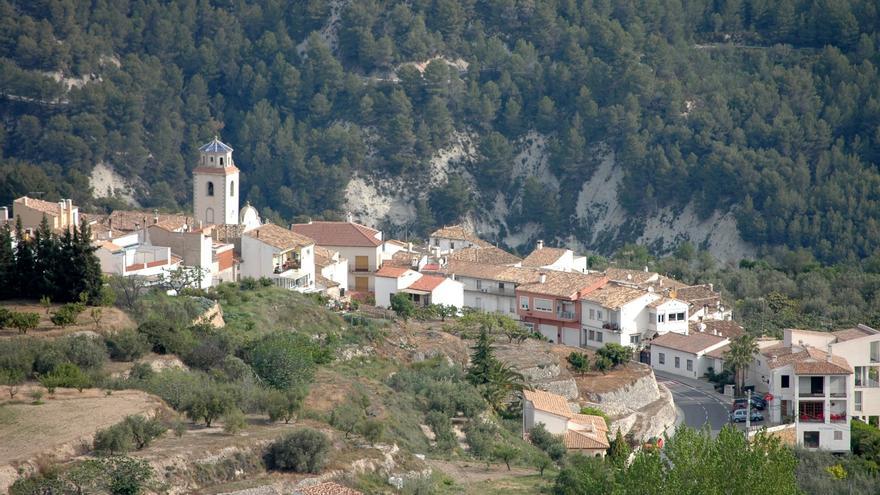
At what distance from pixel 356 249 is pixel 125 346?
1140 inches

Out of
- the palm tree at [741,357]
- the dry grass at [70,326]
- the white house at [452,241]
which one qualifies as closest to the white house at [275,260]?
the palm tree at [741,357]

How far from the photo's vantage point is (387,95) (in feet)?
374

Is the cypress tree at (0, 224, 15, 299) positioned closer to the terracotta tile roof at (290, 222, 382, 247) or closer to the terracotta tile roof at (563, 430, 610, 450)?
the terracotta tile roof at (563, 430, 610, 450)

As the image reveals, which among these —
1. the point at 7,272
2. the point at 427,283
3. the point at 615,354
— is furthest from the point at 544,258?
the point at 7,272

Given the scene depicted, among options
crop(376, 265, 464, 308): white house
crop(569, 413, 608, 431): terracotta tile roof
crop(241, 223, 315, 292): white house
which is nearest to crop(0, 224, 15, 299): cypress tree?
crop(241, 223, 315, 292): white house

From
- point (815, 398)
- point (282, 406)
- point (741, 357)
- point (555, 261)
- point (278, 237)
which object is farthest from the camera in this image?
point (555, 261)

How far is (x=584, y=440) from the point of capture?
51219 mm

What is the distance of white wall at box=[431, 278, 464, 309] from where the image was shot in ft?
228

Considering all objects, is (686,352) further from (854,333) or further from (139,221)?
(139,221)

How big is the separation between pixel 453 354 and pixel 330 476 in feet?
66.8

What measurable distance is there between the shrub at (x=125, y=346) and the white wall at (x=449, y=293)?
2522 centimetres

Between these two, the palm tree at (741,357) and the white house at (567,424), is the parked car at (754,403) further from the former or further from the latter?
the white house at (567,424)

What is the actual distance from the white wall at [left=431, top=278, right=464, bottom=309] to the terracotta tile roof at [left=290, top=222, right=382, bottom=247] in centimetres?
470

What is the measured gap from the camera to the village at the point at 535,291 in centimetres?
5869
